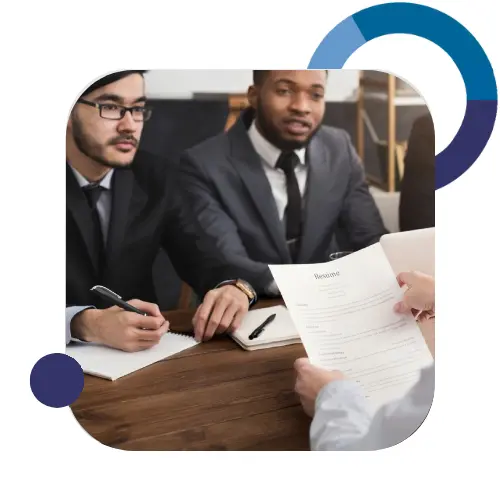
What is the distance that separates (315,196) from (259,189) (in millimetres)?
113

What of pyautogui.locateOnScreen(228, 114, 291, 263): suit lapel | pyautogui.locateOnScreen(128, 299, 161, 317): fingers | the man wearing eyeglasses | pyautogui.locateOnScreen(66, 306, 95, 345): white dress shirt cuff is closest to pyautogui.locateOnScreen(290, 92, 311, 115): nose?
pyautogui.locateOnScreen(228, 114, 291, 263): suit lapel

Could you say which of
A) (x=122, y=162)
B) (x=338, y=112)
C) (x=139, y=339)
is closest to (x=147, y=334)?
(x=139, y=339)

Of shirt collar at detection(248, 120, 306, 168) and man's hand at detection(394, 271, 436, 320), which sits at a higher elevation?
shirt collar at detection(248, 120, 306, 168)

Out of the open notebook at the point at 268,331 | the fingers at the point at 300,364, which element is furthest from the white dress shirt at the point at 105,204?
the fingers at the point at 300,364

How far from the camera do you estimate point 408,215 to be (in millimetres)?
1532

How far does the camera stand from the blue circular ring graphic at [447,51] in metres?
1.50

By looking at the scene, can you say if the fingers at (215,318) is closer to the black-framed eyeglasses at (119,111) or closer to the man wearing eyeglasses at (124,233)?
the man wearing eyeglasses at (124,233)

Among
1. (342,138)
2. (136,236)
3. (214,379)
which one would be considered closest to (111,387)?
(214,379)

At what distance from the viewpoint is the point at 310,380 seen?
4.77 feet

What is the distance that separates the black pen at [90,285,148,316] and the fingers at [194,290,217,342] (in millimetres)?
112

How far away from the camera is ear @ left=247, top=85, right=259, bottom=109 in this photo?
150 centimetres

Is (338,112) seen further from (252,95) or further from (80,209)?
(80,209)

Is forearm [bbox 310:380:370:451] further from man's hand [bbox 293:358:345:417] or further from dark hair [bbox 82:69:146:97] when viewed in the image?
dark hair [bbox 82:69:146:97]

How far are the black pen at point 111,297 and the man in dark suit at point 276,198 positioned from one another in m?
0.21
